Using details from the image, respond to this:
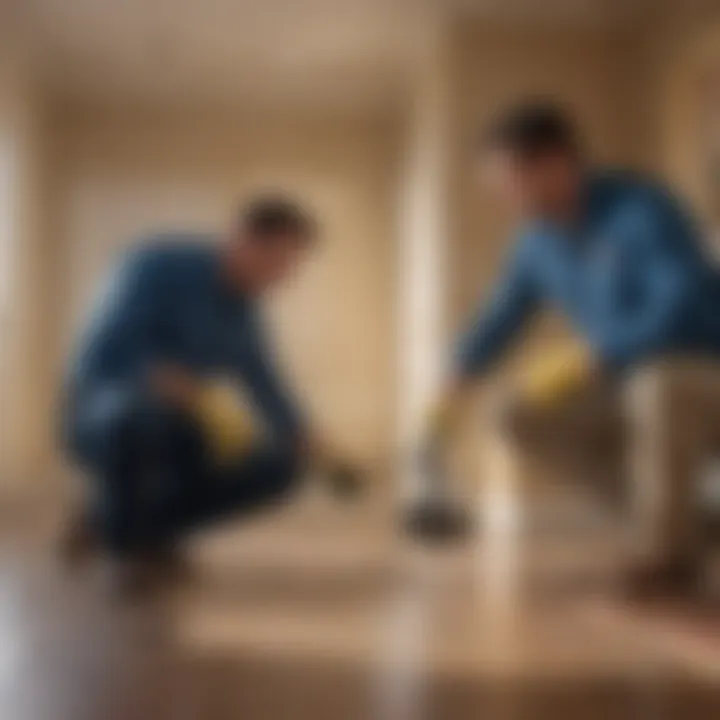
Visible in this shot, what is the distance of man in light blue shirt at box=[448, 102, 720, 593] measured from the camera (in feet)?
3.96

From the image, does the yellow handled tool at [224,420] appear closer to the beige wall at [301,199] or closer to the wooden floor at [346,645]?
the wooden floor at [346,645]

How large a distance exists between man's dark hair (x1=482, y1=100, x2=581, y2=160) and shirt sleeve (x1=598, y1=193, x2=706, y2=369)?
0.22 metres

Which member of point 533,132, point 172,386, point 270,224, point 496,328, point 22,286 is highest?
point 533,132

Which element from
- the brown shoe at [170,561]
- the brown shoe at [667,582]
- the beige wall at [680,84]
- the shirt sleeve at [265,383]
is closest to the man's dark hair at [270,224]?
the shirt sleeve at [265,383]

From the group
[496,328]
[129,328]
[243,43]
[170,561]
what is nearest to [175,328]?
[129,328]

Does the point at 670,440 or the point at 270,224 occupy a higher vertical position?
the point at 270,224

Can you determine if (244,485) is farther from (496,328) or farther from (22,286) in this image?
(22,286)

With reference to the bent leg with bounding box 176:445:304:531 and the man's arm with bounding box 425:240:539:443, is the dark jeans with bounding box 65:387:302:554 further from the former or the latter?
the man's arm with bounding box 425:240:539:443

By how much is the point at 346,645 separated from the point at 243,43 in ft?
5.85

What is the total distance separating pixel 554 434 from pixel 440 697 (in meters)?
0.79

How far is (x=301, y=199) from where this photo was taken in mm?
2498

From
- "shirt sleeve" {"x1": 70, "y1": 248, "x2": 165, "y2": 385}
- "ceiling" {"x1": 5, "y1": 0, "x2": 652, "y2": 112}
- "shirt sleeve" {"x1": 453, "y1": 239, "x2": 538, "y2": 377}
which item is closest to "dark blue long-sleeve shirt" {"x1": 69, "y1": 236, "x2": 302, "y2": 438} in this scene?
"shirt sleeve" {"x1": 70, "y1": 248, "x2": 165, "y2": 385}

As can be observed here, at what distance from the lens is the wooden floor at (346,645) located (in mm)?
717

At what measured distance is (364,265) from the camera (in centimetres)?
248
